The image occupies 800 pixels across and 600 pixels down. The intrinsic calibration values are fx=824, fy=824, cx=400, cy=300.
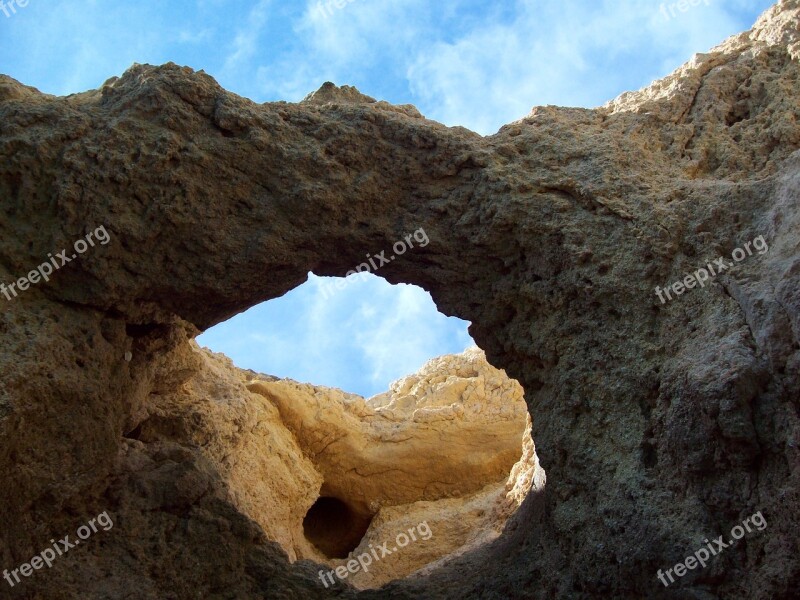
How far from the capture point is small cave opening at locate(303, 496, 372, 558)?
993 cm

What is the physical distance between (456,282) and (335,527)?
16.9ft

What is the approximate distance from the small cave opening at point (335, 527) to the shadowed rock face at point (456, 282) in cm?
367

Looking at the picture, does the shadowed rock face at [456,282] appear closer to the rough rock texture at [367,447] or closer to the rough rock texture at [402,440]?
the rough rock texture at [367,447]

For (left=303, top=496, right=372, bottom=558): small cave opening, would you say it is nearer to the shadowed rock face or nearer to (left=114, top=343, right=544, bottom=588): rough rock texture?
(left=114, top=343, right=544, bottom=588): rough rock texture

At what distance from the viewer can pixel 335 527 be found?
10.1 m

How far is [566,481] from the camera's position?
16.9ft

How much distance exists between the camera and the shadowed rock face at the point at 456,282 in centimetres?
456

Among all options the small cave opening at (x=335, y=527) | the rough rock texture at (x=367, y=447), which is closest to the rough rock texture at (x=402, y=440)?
the rough rock texture at (x=367, y=447)

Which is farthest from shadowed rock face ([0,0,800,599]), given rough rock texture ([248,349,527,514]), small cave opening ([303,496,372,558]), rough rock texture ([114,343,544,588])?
small cave opening ([303,496,372,558])

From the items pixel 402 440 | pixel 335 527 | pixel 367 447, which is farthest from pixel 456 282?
pixel 335 527

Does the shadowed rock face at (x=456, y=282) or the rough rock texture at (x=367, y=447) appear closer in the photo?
the shadowed rock face at (x=456, y=282)

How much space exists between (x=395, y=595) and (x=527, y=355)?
6.49 ft

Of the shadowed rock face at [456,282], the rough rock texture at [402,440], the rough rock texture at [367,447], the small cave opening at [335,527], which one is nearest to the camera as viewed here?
the shadowed rock face at [456,282]

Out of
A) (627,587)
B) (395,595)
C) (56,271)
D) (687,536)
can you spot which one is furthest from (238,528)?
(687,536)
